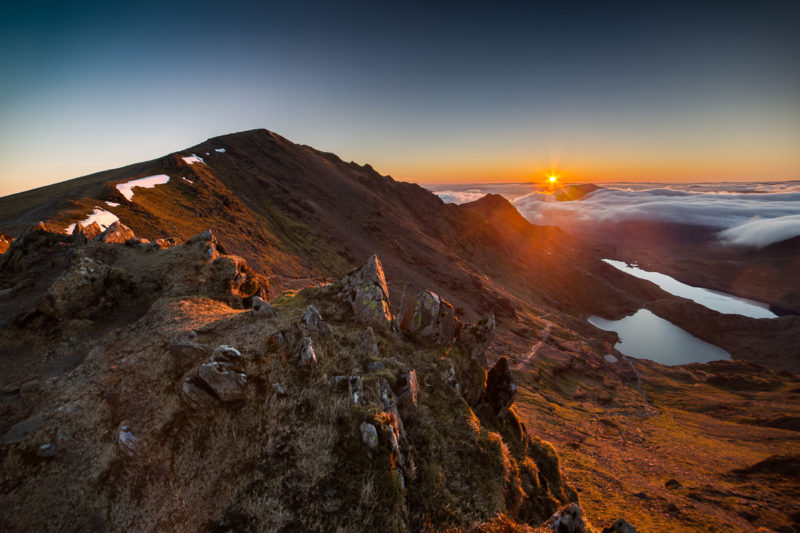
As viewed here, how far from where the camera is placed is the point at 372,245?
102250 millimetres

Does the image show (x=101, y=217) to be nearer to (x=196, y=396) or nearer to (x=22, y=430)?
(x=22, y=430)

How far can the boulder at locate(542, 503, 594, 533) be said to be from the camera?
32.1ft

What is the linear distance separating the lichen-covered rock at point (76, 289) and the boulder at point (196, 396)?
1138cm

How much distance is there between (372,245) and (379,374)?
9156 cm

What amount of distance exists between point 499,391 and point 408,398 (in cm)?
827

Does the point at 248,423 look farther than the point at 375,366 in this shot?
No

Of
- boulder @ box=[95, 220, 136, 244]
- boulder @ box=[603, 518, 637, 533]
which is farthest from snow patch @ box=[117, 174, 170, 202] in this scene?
boulder @ box=[603, 518, 637, 533]

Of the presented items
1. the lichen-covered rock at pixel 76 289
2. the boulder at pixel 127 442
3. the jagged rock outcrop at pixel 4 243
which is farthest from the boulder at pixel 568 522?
the jagged rock outcrop at pixel 4 243

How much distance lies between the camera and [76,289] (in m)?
15.6

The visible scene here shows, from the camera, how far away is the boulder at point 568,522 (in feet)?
32.1

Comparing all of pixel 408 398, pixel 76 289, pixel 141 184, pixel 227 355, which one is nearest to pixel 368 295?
pixel 408 398

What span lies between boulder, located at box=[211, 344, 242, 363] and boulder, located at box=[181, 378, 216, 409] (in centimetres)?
101

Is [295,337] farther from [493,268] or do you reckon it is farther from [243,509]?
[493,268]

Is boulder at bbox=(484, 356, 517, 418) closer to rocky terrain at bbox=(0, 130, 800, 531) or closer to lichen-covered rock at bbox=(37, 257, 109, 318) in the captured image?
rocky terrain at bbox=(0, 130, 800, 531)
